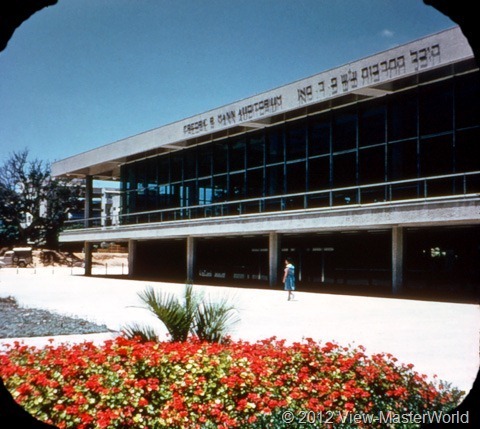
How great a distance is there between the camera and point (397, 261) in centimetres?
2023

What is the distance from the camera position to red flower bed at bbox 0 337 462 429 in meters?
4.63

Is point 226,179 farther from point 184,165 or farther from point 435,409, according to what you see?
point 435,409

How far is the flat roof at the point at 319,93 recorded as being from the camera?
18.9 m

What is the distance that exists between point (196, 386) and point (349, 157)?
20.3 metres

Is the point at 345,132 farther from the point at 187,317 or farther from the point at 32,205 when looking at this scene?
the point at 32,205

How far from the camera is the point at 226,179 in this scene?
3114 cm

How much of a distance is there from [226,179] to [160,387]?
2619 centimetres

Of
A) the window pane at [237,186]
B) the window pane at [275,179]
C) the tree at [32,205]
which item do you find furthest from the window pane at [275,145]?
the tree at [32,205]

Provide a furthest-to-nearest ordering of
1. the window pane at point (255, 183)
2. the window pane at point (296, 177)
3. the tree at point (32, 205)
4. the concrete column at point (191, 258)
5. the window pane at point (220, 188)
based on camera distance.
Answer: the tree at point (32, 205), the window pane at point (220, 188), the concrete column at point (191, 258), the window pane at point (255, 183), the window pane at point (296, 177)

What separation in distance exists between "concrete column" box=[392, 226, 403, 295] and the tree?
178 feet

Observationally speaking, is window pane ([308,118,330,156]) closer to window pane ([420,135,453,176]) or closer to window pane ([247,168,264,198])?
window pane ([247,168,264,198])

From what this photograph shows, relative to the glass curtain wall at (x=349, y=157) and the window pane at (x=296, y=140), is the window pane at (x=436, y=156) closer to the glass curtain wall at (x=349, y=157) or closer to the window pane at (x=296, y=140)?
the glass curtain wall at (x=349, y=157)

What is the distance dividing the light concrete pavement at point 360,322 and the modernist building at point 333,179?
4015 millimetres

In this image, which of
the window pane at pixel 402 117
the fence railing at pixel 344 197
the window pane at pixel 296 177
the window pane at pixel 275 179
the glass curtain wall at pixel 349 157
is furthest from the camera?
the window pane at pixel 275 179
